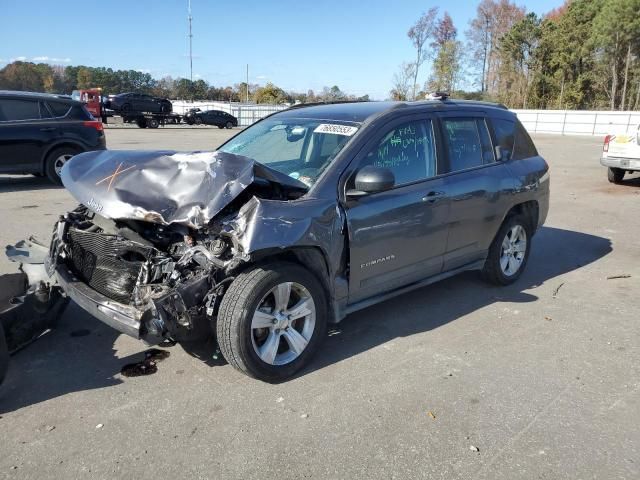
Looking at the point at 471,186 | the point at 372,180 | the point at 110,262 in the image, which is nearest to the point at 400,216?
the point at 372,180

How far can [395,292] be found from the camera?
13.9ft

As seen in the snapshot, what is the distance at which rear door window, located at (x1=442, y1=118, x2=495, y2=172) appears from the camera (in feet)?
15.1

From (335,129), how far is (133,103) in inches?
1291

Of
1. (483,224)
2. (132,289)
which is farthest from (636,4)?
(132,289)

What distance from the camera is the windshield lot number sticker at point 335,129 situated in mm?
3994

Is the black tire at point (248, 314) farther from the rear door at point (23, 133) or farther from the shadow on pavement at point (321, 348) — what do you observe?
the rear door at point (23, 133)

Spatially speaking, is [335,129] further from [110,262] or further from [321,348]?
[110,262]

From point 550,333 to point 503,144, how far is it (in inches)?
78.5

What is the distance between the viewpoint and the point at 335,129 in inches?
162

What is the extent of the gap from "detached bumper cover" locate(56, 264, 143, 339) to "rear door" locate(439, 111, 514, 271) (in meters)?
2.69

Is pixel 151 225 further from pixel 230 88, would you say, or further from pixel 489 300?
pixel 230 88

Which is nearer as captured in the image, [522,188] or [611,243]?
[522,188]

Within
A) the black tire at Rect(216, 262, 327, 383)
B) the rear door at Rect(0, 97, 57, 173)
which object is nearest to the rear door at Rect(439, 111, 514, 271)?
the black tire at Rect(216, 262, 327, 383)

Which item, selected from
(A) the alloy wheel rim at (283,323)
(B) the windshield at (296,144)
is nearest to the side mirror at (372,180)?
(B) the windshield at (296,144)
